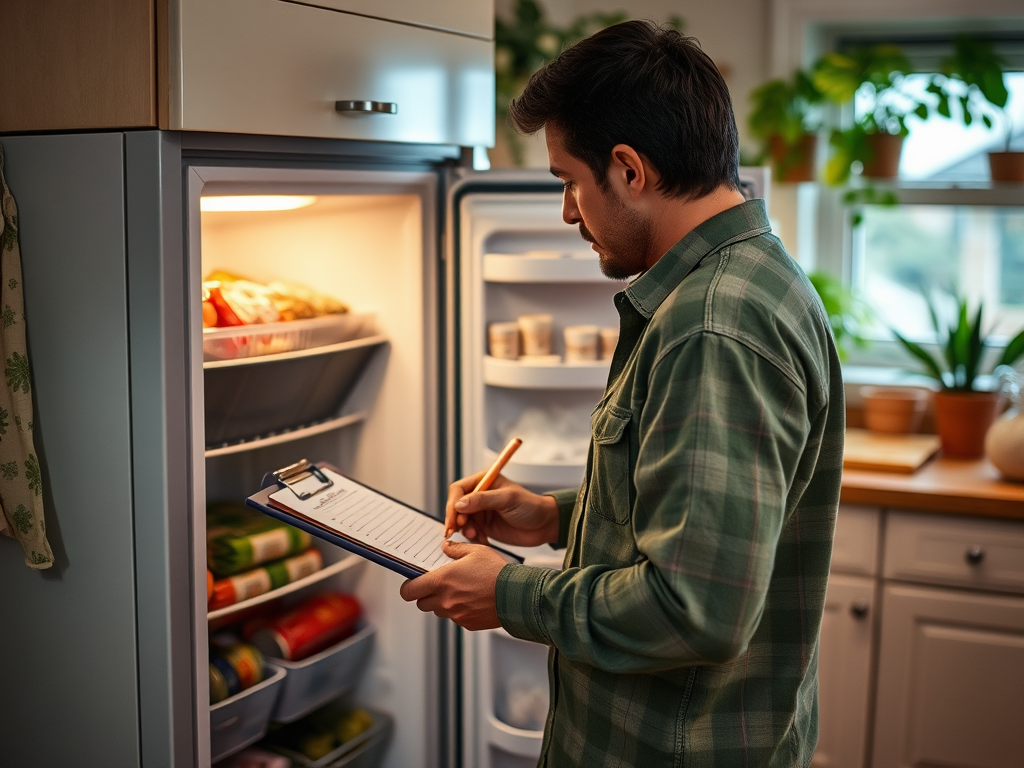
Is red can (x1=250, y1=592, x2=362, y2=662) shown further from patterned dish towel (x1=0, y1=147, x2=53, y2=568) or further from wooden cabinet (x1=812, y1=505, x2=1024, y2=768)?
wooden cabinet (x1=812, y1=505, x2=1024, y2=768)

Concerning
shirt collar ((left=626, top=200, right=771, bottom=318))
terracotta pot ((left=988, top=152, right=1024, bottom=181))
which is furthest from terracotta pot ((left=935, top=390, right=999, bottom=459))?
shirt collar ((left=626, top=200, right=771, bottom=318))

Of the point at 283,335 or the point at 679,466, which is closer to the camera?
the point at 679,466

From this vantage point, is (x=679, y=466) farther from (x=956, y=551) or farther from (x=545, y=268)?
(x=956, y=551)

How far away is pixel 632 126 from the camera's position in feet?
3.41

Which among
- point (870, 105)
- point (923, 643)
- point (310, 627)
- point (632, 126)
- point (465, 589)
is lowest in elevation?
point (923, 643)

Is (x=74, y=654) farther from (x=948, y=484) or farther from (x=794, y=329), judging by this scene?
(x=948, y=484)

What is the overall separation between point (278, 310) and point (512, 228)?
0.41 meters

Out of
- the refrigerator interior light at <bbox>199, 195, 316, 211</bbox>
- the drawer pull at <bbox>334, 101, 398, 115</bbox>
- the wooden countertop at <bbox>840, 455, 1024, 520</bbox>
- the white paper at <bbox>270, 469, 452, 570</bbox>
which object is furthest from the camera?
the wooden countertop at <bbox>840, 455, 1024, 520</bbox>

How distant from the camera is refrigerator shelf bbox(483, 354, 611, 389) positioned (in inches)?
70.4

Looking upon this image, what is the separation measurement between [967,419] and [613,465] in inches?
67.2

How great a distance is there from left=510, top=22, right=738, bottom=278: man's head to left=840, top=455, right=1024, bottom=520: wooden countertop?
4.18 feet

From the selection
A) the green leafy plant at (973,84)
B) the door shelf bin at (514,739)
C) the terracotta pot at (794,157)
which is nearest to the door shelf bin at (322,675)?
the door shelf bin at (514,739)

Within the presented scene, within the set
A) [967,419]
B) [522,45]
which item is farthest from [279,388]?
[967,419]

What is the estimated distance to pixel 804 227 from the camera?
278 cm
